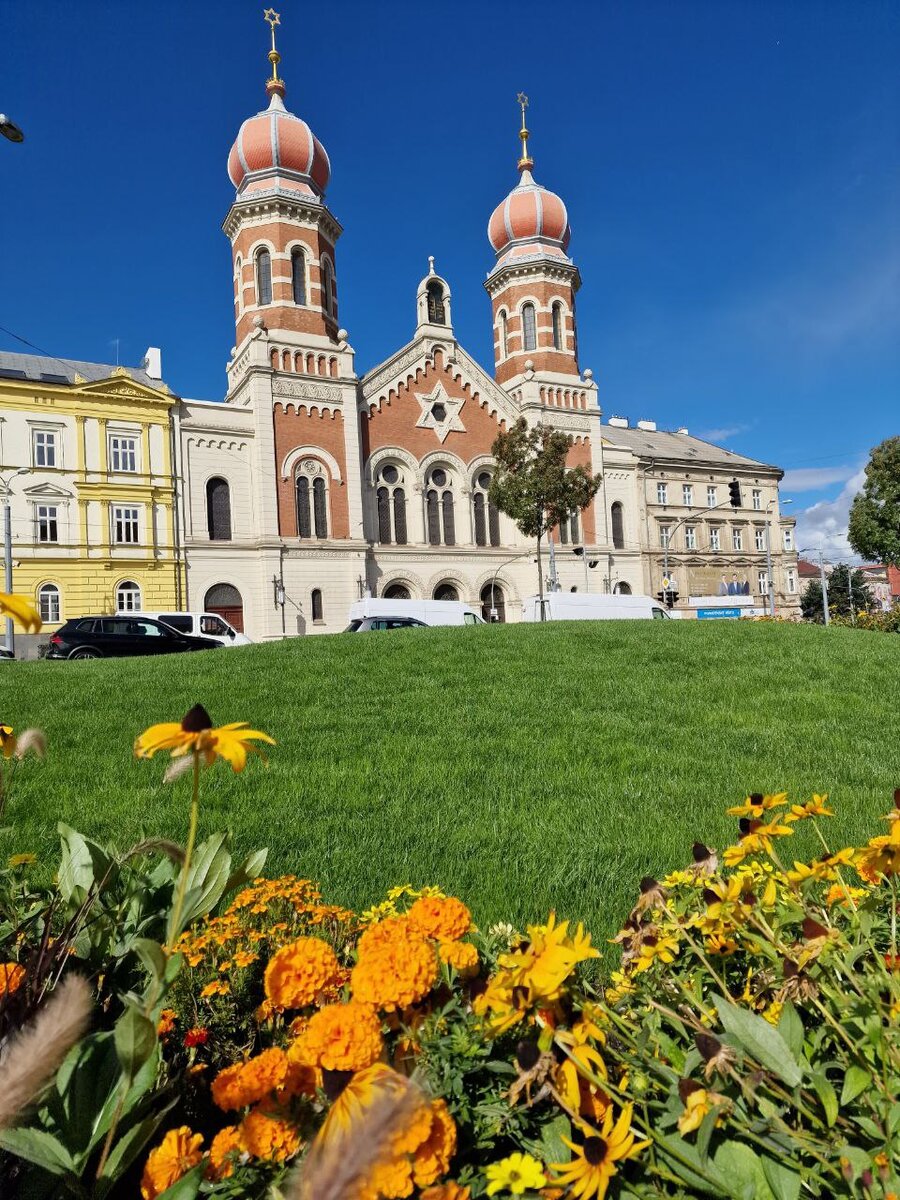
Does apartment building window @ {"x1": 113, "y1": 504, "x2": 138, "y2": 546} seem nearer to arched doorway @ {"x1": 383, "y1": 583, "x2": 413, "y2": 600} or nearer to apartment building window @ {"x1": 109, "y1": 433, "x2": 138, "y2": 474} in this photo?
apartment building window @ {"x1": 109, "y1": 433, "x2": 138, "y2": 474}

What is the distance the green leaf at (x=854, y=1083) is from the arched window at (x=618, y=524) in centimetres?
4363

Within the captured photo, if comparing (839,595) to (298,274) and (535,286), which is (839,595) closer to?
(535,286)

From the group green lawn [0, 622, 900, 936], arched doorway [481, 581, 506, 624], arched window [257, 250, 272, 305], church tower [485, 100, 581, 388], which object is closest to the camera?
green lawn [0, 622, 900, 936]

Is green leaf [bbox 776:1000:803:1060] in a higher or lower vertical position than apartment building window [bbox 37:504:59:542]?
lower

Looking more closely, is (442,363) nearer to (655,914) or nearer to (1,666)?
(1,666)

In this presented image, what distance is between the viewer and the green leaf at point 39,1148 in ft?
3.39

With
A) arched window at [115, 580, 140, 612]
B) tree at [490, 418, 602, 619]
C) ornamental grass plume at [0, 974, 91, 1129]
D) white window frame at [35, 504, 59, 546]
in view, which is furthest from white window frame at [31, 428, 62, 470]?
ornamental grass plume at [0, 974, 91, 1129]

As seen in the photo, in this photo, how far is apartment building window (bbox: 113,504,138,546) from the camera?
98.3ft

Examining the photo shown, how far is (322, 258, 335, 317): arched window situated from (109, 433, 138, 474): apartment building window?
11.8m

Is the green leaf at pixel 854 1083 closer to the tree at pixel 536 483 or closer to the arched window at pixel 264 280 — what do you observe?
the tree at pixel 536 483

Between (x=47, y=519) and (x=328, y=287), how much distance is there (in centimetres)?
1771

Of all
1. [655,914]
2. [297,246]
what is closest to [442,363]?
[297,246]

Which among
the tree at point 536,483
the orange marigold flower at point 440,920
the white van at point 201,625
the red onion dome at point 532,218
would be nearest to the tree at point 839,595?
the red onion dome at point 532,218

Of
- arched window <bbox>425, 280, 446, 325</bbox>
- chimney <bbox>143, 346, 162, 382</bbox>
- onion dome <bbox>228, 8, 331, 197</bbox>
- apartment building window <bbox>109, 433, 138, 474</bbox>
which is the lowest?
apartment building window <bbox>109, 433, 138, 474</bbox>
